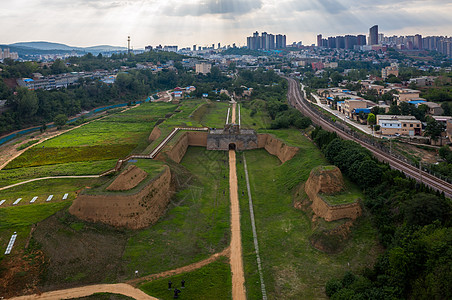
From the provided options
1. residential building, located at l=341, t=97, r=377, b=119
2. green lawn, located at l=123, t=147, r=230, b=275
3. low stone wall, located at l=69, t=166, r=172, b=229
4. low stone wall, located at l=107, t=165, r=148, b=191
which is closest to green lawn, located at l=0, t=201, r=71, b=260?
low stone wall, located at l=69, t=166, r=172, b=229

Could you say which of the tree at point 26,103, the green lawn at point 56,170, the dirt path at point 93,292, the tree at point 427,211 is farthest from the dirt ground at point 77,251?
the tree at point 26,103

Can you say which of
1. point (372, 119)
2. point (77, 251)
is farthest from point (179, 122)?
point (77, 251)

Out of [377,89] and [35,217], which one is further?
[377,89]

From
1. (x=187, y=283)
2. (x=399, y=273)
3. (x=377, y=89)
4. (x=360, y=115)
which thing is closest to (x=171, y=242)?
(x=187, y=283)

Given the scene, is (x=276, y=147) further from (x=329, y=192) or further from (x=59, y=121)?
(x=59, y=121)

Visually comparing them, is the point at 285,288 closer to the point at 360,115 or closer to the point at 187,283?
the point at 187,283
